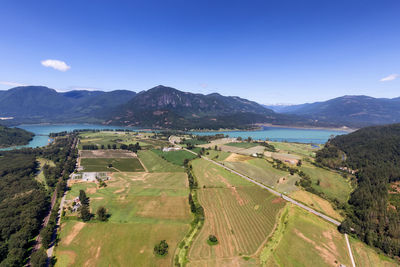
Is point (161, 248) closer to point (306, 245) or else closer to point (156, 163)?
point (306, 245)

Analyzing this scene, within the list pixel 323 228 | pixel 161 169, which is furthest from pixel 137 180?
pixel 323 228

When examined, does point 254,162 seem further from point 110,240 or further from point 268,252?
point 110,240

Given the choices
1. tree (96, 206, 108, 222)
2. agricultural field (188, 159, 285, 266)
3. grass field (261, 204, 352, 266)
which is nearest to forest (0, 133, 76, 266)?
tree (96, 206, 108, 222)

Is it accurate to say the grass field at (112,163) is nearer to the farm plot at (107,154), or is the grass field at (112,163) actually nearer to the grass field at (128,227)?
the farm plot at (107,154)

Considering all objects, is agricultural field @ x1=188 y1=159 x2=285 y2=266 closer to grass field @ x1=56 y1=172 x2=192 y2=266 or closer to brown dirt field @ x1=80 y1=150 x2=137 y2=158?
grass field @ x1=56 y1=172 x2=192 y2=266

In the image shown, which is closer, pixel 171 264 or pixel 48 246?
pixel 171 264

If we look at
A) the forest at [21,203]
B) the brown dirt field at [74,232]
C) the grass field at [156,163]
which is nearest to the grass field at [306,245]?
the brown dirt field at [74,232]
